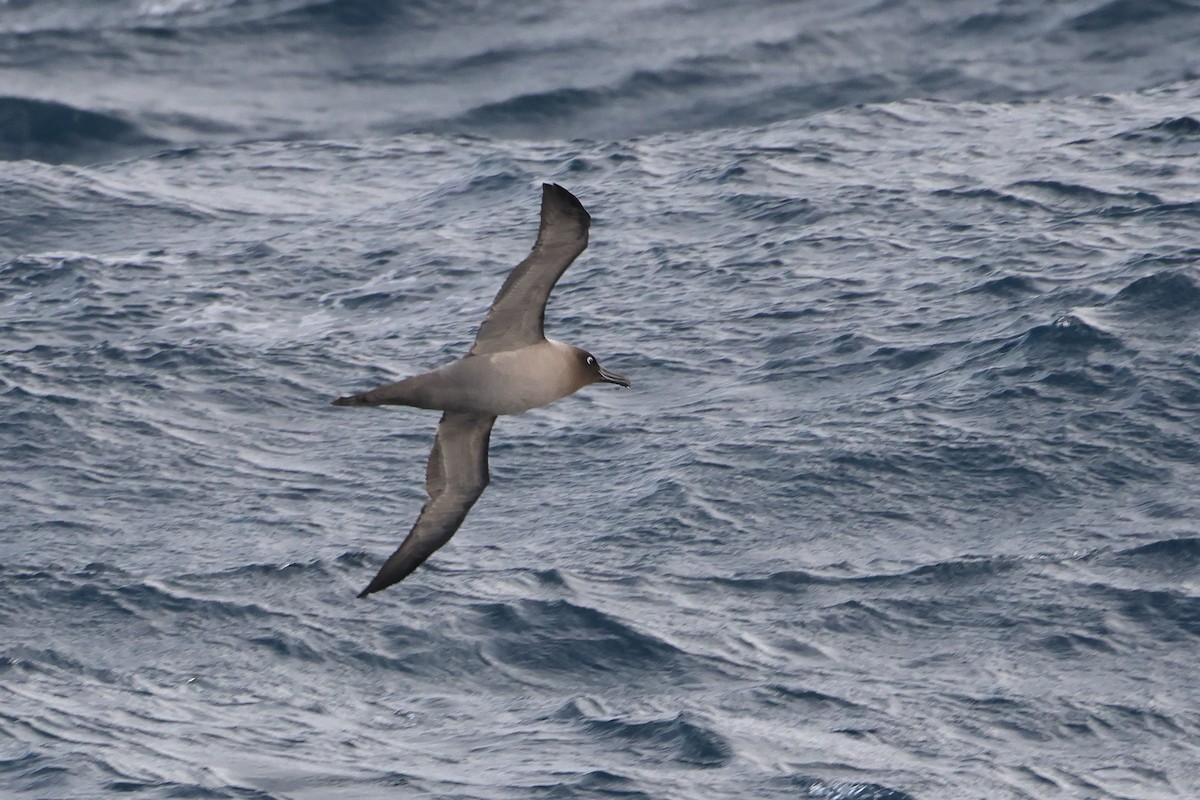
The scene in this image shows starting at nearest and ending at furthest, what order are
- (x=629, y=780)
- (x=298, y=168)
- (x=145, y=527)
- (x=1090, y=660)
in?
(x=629, y=780), (x=1090, y=660), (x=145, y=527), (x=298, y=168)

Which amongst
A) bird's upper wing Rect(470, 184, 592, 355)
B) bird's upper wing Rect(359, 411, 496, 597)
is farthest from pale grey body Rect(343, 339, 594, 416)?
bird's upper wing Rect(359, 411, 496, 597)

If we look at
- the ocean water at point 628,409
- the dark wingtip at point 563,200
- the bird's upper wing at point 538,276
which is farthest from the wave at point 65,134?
the dark wingtip at point 563,200

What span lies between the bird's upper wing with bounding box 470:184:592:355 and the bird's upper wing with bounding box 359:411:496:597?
2.61ft

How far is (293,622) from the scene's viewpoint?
24.3 meters

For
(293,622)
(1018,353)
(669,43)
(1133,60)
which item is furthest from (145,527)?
(1133,60)

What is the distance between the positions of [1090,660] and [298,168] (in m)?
18.4

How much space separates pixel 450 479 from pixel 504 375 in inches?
54.0

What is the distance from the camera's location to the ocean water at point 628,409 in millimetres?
22406

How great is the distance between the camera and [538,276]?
660 inches

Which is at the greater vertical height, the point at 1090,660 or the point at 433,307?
the point at 433,307

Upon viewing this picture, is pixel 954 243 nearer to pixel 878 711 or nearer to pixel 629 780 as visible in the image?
pixel 878 711

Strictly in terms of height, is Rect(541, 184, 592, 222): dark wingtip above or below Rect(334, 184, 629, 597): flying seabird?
above

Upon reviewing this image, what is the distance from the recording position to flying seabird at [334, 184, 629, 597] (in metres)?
16.5

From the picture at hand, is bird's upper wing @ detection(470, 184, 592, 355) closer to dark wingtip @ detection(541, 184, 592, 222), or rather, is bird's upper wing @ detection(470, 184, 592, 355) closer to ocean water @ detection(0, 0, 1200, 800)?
dark wingtip @ detection(541, 184, 592, 222)
